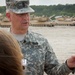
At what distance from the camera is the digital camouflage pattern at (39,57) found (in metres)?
2.31

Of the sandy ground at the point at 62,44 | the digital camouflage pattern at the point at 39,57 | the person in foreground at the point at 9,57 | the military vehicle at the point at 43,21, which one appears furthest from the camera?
the military vehicle at the point at 43,21

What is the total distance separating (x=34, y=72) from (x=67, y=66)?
0.72ft

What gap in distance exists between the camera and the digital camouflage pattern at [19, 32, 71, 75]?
231 cm

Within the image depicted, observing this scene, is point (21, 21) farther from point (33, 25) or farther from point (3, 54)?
point (33, 25)

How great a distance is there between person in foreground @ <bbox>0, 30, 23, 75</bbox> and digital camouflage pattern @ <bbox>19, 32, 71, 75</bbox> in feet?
3.38

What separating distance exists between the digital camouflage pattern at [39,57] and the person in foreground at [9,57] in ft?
3.38

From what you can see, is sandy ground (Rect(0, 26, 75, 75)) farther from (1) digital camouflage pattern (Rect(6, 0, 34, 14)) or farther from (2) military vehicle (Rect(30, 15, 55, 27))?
(1) digital camouflage pattern (Rect(6, 0, 34, 14))

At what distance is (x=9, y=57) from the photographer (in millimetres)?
1213

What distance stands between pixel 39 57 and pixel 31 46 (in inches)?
3.7

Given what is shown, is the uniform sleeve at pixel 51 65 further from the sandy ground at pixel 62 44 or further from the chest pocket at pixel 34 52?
the sandy ground at pixel 62 44

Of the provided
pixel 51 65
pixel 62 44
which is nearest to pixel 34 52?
pixel 51 65

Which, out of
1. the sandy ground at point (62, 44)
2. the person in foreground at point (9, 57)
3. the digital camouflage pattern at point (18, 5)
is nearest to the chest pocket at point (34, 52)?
the digital camouflage pattern at point (18, 5)

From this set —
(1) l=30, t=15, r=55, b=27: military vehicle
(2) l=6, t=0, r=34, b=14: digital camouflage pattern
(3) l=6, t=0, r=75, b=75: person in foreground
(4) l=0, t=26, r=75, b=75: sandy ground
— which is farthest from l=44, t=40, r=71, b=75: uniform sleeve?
(1) l=30, t=15, r=55, b=27: military vehicle

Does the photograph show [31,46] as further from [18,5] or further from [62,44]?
[62,44]
